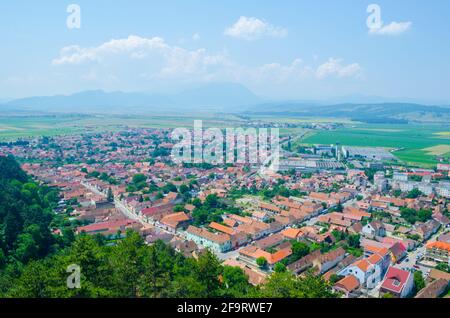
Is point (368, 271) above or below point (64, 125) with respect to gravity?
below

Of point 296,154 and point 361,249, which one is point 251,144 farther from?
point 361,249

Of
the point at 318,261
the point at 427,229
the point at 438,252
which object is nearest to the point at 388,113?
the point at 427,229

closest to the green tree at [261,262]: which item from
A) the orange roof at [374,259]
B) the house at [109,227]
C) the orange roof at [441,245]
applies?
the orange roof at [374,259]

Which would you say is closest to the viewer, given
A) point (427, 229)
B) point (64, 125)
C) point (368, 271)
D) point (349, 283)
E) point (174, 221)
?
point (349, 283)

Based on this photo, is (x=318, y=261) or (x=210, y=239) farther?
(x=210, y=239)

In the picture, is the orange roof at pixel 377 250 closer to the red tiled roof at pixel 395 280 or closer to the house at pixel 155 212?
the red tiled roof at pixel 395 280

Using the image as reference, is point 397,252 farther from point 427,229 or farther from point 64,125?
point 64,125
